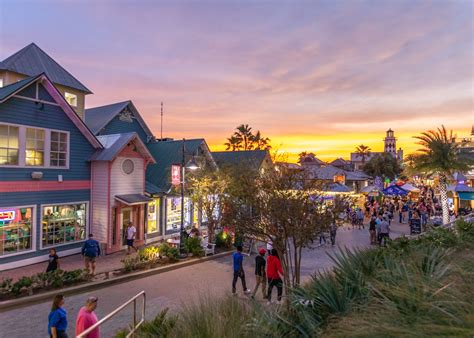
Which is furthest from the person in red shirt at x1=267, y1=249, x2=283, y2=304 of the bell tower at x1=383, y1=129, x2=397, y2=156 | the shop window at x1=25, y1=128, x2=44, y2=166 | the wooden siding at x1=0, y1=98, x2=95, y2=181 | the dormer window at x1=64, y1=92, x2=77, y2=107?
the bell tower at x1=383, y1=129, x2=397, y2=156

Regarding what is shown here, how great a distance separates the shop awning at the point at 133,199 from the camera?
57.8 feet

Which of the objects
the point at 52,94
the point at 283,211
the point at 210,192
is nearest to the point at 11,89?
the point at 52,94

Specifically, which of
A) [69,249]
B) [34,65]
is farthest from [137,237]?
[34,65]

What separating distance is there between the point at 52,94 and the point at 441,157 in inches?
927

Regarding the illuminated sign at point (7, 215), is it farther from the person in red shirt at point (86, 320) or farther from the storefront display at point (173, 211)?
the person in red shirt at point (86, 320)

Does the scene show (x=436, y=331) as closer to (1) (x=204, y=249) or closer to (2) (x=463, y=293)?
(2) (x=463, y=293)

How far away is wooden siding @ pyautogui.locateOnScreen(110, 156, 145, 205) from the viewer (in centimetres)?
1766

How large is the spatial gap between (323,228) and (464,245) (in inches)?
202

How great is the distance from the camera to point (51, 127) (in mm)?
15836

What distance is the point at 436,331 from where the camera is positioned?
10.7 ft

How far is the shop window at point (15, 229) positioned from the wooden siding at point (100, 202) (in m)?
3.19

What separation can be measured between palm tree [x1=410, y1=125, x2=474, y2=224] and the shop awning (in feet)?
60.6

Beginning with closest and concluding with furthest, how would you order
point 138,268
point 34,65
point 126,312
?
point 126,312 < point 138,268 < point 34,65

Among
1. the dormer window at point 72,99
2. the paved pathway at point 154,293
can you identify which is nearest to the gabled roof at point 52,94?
the paved pathway at point 154,293
